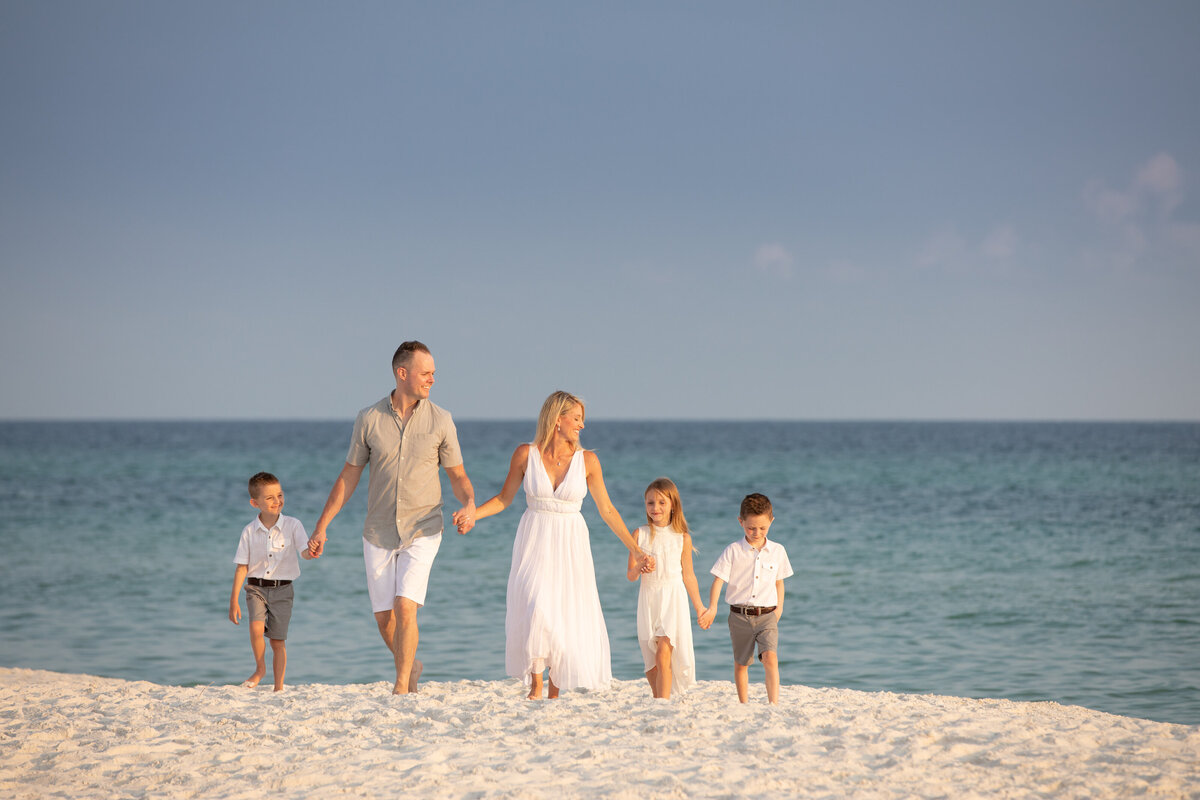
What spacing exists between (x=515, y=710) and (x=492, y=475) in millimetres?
32914

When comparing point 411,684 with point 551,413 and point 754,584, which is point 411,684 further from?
point 754,584

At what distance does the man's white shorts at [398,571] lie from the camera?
6367 mm

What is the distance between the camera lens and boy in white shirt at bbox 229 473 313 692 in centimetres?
687

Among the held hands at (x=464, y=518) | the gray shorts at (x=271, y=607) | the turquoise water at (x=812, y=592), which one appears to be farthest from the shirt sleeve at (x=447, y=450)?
the turquoise water at (x=812, y=592)

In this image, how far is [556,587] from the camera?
6.36 m

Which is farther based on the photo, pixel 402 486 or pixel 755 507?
pixel 402 486

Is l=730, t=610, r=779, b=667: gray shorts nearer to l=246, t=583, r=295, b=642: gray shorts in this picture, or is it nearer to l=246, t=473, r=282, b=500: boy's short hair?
l=246, t=583, r=295, b=642: gray shorts

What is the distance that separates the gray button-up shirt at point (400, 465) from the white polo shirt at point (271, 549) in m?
0.79

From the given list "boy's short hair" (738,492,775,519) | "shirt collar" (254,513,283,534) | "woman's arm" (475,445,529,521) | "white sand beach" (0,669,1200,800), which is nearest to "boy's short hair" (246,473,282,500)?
"shirt collar" (254,513,283,534)

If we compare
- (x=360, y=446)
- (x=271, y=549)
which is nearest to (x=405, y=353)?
(x=360, y=446)

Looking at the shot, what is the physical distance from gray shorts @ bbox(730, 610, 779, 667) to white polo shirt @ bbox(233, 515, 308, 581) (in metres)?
2.92

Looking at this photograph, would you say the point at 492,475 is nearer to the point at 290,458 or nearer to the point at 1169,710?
the point at 290,458

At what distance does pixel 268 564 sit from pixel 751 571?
325 cm

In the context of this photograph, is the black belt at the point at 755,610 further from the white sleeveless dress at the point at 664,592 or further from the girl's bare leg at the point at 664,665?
the girl's bare leg at the point at 664,665
